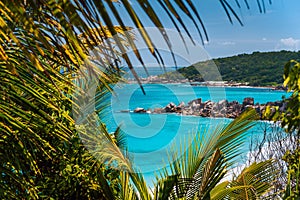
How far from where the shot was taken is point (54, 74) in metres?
1.32

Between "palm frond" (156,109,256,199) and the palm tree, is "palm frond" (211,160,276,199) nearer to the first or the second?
"palm frond" (156,109,256,199)

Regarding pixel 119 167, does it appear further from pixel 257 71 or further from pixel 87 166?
pixel 257 71

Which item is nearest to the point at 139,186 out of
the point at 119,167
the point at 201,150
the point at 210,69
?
the point at 119,167

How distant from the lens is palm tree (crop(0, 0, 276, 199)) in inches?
17.1

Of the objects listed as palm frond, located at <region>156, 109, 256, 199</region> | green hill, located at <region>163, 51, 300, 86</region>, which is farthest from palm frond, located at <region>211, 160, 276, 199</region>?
green hill, located at <region>163, 51, 300, 86</region>

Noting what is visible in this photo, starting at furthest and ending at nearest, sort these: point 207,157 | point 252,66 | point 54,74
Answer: point 252,66 < point 207,157 < point 54,74

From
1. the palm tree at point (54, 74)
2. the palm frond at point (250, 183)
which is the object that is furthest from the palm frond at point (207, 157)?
the palm tree at point (54, 74)

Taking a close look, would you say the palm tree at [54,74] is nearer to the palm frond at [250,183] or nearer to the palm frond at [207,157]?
the palm frond at [207,157]

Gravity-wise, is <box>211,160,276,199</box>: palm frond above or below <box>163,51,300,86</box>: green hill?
below

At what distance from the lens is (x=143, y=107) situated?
21.1 meters

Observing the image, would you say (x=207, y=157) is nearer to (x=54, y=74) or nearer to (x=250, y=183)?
(x=250, y=183)

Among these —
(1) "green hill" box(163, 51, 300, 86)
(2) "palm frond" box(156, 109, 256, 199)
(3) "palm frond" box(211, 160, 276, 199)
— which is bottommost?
(3) "palm frond" box(211, 160, 276, 199)

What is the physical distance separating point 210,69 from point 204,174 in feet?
23.0

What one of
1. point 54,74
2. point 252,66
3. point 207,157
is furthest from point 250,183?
point 252,66
